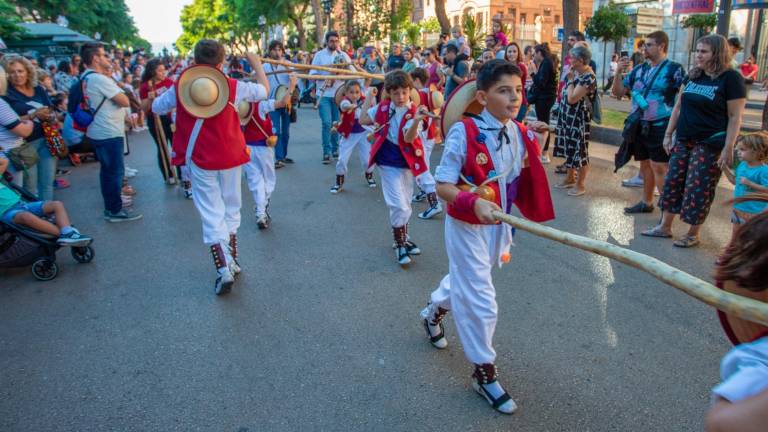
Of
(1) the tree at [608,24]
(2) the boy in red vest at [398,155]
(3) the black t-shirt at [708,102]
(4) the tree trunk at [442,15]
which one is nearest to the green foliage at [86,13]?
(4) the tree trunk at [442,15]

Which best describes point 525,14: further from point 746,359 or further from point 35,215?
point 746,359

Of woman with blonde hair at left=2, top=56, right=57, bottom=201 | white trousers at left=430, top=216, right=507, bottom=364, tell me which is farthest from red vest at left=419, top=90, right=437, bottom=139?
woman with blonde hair at left=2, top=56, right=57, bottom=201

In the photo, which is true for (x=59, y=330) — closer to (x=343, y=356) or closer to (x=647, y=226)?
(x=343, y=356)

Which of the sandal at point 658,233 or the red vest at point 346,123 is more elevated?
the red vest at point 346,123

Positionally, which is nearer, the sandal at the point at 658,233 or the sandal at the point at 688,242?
the sandal at the point at 688,242

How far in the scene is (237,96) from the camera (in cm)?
460

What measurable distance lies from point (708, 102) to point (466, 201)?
3690 millimetres

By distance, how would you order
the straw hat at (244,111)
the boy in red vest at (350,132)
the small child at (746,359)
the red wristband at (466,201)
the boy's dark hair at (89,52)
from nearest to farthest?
the small child at (746,359) < the red wristband at (466,201) < the straw hat at (244,111) < the boy's dark hair at (89,52) < the boy in red vest at (350,132)

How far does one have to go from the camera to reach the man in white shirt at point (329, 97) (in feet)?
34.3

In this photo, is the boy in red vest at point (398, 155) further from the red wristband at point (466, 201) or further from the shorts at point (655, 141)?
the shorts at point (655, 141)

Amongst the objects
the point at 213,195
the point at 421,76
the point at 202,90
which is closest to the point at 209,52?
the point at 202,90

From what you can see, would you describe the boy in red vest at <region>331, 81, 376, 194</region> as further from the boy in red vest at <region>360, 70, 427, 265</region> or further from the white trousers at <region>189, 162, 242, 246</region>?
the white trousers at <region>189, 162, 242, 246</region>

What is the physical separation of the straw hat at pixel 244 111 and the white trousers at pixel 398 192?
1.74 m

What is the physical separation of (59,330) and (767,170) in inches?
224
